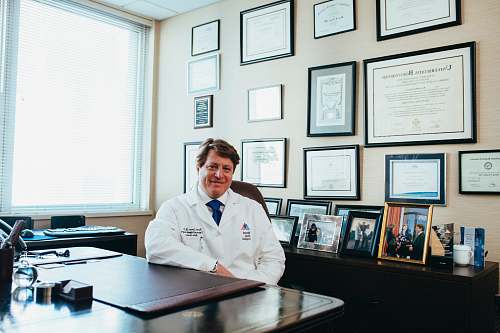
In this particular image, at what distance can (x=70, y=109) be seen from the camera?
12.1ft

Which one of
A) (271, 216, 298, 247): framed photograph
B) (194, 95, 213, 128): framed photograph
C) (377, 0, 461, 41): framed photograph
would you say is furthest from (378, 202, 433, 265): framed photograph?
(194, 95, 213, 128): framed photograph

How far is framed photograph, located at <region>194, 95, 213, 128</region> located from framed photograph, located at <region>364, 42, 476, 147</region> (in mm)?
1428

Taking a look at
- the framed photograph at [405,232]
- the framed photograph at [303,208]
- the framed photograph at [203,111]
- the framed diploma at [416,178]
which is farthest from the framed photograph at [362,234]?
the framed photograph at [203,111]

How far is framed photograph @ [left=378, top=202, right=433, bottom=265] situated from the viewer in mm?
2238

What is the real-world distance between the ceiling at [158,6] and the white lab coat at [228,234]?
2167 mm

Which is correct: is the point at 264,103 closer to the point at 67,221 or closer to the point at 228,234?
the point at 228,234

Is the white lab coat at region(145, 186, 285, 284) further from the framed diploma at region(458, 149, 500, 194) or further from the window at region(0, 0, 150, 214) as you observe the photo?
the window at region(0, 0, 150, 214)

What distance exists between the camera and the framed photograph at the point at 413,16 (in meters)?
2.48

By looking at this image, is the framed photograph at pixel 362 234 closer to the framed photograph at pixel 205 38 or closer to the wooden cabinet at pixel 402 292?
the wooden cabinet at pixel 402 292

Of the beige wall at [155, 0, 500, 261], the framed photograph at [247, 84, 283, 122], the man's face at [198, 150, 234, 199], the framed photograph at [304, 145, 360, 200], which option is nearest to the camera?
the man's face at [198, 150, 234, 199]

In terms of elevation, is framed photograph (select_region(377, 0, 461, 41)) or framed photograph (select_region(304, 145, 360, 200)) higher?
framed photograph (select_region(377, 0, 461, 41))

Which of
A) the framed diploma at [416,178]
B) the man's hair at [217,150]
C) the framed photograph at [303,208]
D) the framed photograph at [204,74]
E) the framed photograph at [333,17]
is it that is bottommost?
the framed photograph at [303,208]

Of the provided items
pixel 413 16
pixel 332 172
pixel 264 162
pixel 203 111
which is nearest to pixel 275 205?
pixel 264 162

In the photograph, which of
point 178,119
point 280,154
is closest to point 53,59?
point 178,119
